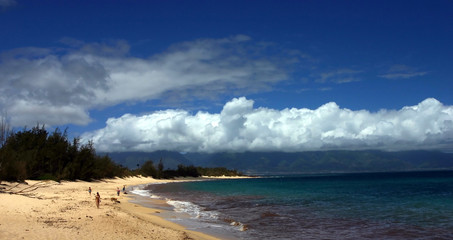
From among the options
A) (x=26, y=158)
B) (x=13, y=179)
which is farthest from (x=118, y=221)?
(x=26, y=158)

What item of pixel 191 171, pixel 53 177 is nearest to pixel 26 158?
pixel 53 177

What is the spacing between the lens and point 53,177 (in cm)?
5150

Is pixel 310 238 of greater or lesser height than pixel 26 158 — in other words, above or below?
below

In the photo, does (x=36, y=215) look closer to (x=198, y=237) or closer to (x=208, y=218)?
(x=198, y=237)

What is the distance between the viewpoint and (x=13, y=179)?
3719 centimetres

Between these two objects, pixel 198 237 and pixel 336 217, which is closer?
pixel 198 237

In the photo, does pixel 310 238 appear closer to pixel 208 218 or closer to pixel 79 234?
pixel 208 218

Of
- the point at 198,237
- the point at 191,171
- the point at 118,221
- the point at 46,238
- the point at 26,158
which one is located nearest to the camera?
the point at 46,238

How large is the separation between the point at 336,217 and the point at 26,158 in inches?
1659

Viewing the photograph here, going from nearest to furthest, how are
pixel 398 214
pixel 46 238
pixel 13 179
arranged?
pixel 46 238 < pixel 398 214 < pixel 13 179

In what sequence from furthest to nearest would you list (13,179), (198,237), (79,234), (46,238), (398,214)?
1. (13,179)
2. (398,214)
3. (198,237)
4. (79,234)
5. (46,238)

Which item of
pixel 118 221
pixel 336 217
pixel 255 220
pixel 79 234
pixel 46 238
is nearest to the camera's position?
pixel 46 238

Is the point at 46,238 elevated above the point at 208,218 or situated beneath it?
elevated above

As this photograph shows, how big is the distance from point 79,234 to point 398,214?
2437cm
